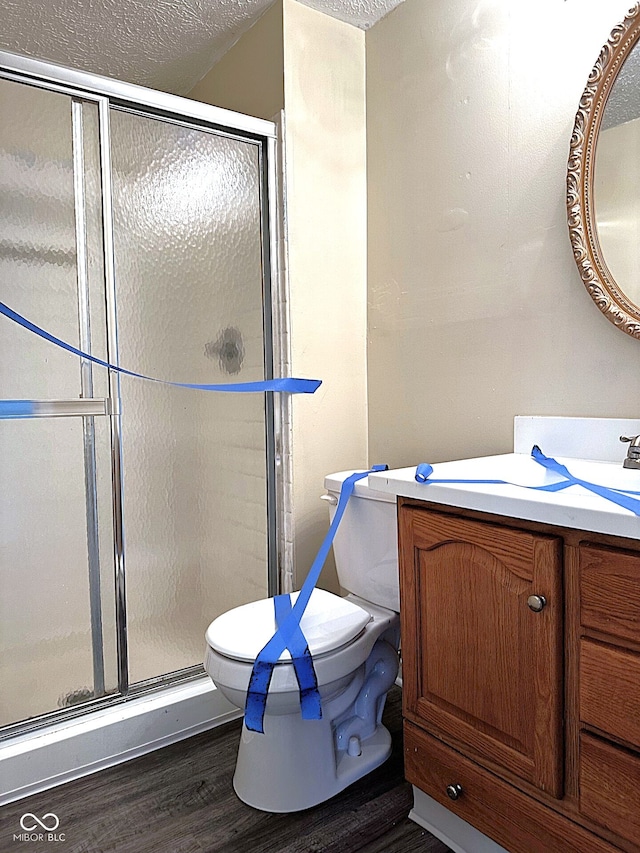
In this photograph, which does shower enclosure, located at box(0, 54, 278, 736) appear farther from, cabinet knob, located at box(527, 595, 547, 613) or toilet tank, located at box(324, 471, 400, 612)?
cabinet knob, located at box(527, 595, 547, 613)

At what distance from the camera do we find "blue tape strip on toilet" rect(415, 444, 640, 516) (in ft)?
3.55

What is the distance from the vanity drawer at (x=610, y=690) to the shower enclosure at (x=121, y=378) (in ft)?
4.17

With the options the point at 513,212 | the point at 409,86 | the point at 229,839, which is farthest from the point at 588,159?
the point at 229,839

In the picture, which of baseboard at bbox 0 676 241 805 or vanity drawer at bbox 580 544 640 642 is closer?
vanity drawer at bbox 580 544 640 642

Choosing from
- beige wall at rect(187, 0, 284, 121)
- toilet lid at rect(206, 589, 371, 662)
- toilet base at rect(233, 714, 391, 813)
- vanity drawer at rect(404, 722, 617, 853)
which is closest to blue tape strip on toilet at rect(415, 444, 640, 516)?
toilet lid at rect(206, 589, 371, 662)

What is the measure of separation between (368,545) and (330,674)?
41 centimetres

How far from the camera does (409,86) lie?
2.12m

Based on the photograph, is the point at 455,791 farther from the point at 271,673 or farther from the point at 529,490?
the point at 529,490

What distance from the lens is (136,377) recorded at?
6.30 ft

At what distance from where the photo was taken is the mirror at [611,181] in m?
1.50

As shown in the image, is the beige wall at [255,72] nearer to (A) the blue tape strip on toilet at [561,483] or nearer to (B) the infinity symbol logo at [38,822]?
(A) the blue tape strip on toilet at [561,483]

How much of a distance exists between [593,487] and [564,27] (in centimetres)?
121

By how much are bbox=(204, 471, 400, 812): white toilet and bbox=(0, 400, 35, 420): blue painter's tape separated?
0.75 meters

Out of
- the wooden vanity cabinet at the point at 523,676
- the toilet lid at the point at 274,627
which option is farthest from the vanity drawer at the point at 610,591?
the toilet lid at the point at 274,627
